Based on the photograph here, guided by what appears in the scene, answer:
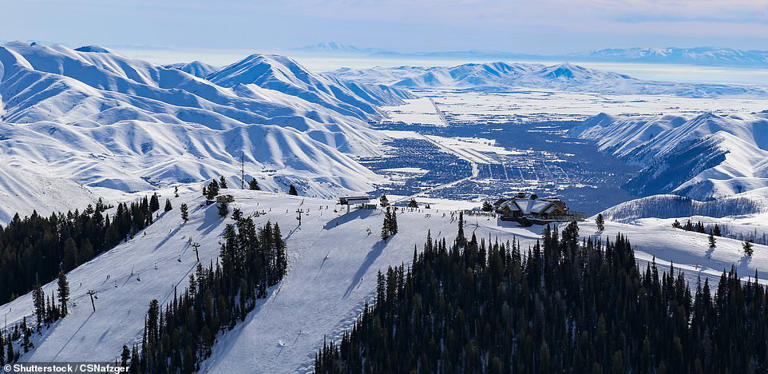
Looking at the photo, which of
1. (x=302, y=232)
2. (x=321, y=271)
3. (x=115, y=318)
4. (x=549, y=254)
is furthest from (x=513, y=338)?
(x=115, y=318)

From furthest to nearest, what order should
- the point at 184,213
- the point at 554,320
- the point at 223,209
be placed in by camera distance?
1. the point at 184,213
2. the point at 223,209
3. the point at 554,320

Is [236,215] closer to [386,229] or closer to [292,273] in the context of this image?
[292,273]

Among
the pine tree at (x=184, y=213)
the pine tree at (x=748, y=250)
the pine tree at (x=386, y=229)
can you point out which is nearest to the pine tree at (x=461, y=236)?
the pine tree at (x=386, y=229)

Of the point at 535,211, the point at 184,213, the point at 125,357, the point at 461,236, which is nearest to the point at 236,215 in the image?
the point at 184,213

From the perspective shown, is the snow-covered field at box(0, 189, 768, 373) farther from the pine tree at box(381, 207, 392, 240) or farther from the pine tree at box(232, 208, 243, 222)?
the pine tree at box(232, 208, 243, 222)

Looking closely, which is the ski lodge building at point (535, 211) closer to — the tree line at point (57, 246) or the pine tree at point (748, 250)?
the pine tree at point (748, 250)

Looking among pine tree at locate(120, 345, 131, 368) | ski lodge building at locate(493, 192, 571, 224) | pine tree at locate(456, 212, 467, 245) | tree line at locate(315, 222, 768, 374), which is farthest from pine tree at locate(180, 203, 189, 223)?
ski lodge building at locate(493, 192, 571, 224)
